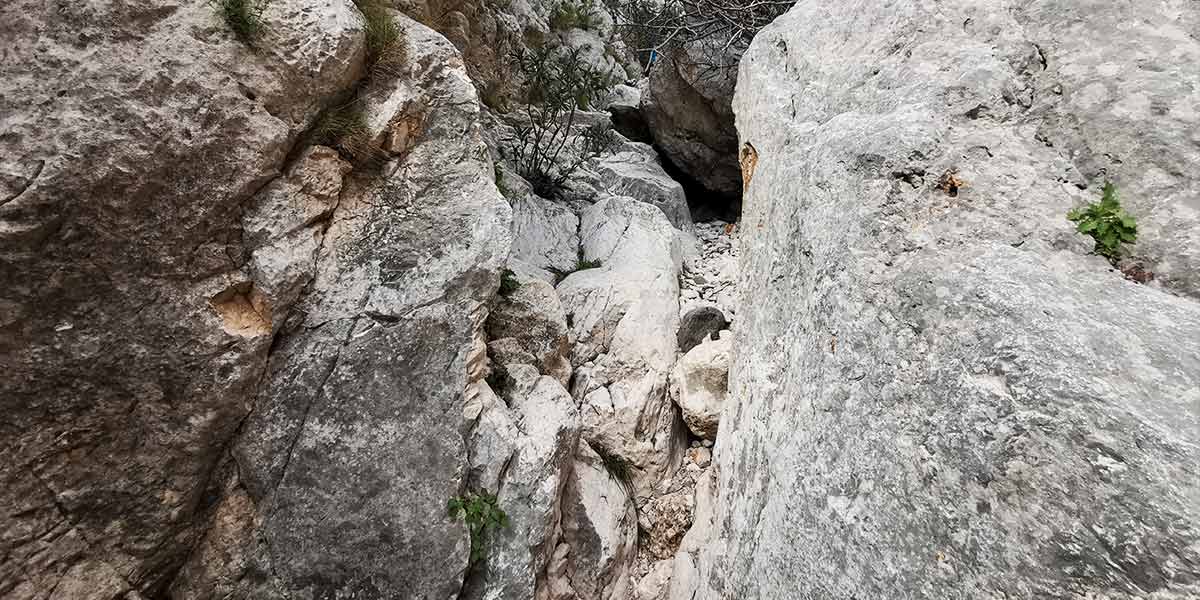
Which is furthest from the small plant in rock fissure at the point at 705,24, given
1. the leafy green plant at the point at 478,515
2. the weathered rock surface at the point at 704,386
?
the leafy green plant at the point at 478,515

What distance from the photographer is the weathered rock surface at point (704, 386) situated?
17.0 feet

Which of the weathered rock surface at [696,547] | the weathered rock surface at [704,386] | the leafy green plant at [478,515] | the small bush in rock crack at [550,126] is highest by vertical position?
the small bush in rock crack at [550,126]

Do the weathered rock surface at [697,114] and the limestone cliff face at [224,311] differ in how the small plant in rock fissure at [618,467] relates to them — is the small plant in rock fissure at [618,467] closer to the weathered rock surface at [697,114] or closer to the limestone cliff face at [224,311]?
the limestone cliff face at [224,311]

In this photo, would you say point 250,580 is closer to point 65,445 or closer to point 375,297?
point 65,445

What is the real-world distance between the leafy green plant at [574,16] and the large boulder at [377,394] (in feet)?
29.8

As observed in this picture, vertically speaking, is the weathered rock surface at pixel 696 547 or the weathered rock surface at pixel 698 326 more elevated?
the weathered rock surface at pixel 698 326

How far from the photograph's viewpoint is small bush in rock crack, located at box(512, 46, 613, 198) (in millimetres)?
8055

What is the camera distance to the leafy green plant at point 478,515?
358 centimetres

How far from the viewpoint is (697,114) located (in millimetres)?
9930

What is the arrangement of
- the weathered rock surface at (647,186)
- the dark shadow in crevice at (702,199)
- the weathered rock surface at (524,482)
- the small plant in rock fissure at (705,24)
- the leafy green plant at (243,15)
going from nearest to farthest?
the leafy green plant at (243,15), the weathered rock surface at (524,482), the small plant in rock fissure at (705,24), the weathered rock surface at (647,186), the dark shadow in crevice at (702,199)

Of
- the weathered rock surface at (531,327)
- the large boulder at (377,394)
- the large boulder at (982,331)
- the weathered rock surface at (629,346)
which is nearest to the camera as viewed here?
the large boulder at (982,331)

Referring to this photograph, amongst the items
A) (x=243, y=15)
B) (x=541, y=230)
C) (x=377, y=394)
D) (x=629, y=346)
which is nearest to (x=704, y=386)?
(x=629, y=346)

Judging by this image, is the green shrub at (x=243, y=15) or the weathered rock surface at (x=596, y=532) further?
the weathered rock surface at (x=596, y=532)

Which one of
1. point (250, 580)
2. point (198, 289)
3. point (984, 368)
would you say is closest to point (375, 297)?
point (198, 289)
